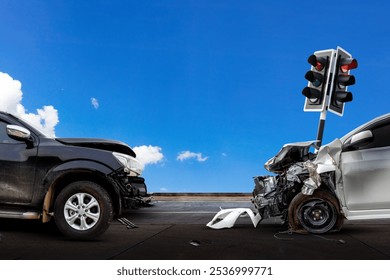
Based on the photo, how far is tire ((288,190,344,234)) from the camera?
673cm

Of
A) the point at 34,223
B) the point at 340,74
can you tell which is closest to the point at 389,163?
the point at 340,74

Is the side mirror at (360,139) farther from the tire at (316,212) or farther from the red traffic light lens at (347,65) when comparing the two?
the red traffic light lens at (347,65)

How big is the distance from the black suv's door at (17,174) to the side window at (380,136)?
4748mm

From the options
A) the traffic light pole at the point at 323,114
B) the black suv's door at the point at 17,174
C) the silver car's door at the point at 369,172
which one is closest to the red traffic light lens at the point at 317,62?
the traffic light pole at the point at 323,114

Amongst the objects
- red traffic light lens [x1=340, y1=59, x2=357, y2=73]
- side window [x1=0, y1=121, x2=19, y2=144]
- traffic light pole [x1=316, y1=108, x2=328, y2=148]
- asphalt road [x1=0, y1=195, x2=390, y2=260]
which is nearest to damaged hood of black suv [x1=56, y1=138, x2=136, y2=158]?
side window [x1=0, y1=121, x2=19, y2=144]

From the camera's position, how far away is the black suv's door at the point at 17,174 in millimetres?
6219

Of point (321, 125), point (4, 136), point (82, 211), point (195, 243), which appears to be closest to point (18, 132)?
point (4, 136)

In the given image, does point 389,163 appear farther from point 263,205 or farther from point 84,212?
point 84,212

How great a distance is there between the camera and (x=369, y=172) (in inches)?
259

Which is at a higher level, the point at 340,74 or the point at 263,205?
the point at 340,74

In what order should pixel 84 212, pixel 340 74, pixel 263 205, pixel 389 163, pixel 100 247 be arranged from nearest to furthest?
pixel 100 247
pixel 84 212
pixel 389 163
pixel 263 205
pixel 340 74

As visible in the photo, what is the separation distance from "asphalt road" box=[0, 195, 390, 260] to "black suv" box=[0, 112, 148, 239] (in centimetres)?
35

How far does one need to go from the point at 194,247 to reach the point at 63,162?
6.81 ft

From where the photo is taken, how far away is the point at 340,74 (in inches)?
338
